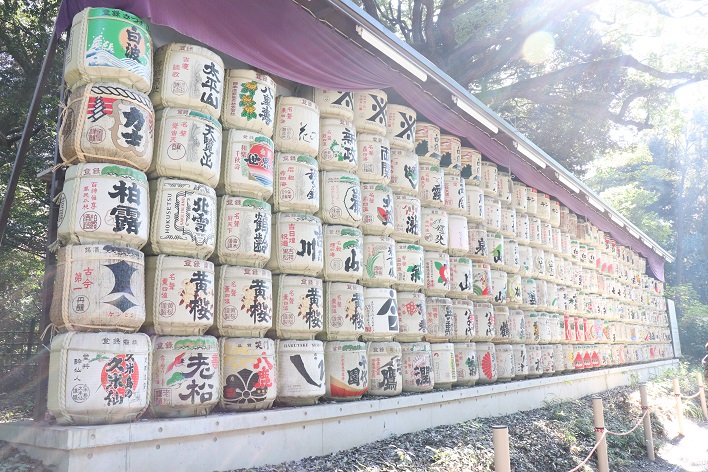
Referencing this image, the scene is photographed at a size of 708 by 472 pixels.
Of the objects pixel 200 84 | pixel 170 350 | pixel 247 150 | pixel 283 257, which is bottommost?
pixel 170 350

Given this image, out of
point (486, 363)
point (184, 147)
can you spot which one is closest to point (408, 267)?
point (486, 363)

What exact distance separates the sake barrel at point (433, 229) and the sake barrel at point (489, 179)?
6.02 feet

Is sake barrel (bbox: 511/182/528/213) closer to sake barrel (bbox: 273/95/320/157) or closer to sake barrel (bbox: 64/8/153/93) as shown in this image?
sake barrel (bbox: 273/95/320/157)

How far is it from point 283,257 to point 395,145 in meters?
2.36

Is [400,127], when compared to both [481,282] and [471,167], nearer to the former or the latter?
[471,167]

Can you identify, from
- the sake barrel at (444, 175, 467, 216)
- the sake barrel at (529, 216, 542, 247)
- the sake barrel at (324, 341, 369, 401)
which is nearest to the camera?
the sake barrel at (324, 341, 369, 401)

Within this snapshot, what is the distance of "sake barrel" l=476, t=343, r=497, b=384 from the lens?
7.47 m

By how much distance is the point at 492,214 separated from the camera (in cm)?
840

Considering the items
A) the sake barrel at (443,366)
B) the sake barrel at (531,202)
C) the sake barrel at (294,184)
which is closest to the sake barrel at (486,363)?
the sake barrel at (443,366)

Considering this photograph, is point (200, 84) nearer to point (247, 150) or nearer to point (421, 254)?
point (247, 150)

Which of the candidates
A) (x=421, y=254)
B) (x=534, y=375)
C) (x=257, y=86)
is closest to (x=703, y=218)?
(x=534, y=375)

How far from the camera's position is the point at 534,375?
9.16m

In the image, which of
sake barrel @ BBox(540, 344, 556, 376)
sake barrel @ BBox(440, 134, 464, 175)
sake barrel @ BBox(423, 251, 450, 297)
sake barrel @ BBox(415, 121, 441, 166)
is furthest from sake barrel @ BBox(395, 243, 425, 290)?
sake barrel @ BBox(540, 344, 556, 376)

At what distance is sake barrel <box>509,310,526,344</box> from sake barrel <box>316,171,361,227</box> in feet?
12.9
